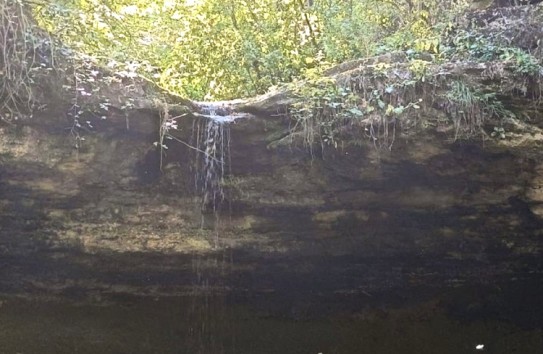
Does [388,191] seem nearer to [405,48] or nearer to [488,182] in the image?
[488,182]

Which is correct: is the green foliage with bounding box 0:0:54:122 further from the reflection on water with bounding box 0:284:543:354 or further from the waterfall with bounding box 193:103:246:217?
the reflection on water with bounding box 0:284:543:354

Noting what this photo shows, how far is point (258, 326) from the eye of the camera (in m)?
5.06

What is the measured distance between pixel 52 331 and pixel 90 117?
7.06ft

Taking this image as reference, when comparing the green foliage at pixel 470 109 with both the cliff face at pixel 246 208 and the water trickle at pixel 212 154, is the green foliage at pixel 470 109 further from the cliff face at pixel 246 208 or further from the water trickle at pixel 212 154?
the water trickle at pixel 212 154

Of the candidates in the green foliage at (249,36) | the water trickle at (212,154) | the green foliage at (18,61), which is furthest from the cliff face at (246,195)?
the green foliage at (249,36)

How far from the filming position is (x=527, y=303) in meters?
5.15

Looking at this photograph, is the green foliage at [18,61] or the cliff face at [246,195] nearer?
Answer: the green foliage at [18,61]

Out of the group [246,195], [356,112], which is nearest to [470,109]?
[356,112]

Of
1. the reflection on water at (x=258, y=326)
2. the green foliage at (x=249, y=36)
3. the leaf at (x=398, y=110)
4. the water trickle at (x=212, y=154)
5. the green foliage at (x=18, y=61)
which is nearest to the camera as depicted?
the green foliage at (x=18, y=61)

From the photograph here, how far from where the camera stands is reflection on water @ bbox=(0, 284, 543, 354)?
4.78m

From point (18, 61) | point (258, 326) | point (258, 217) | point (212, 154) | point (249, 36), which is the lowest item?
point (258, 326)

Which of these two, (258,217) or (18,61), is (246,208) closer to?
(258,217)

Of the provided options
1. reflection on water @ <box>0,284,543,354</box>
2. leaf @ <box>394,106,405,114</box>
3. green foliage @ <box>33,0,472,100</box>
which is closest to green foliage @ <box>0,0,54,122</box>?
reflection on water @ <box>0,284,543,354</box>

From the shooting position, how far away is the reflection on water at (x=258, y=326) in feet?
15.7
